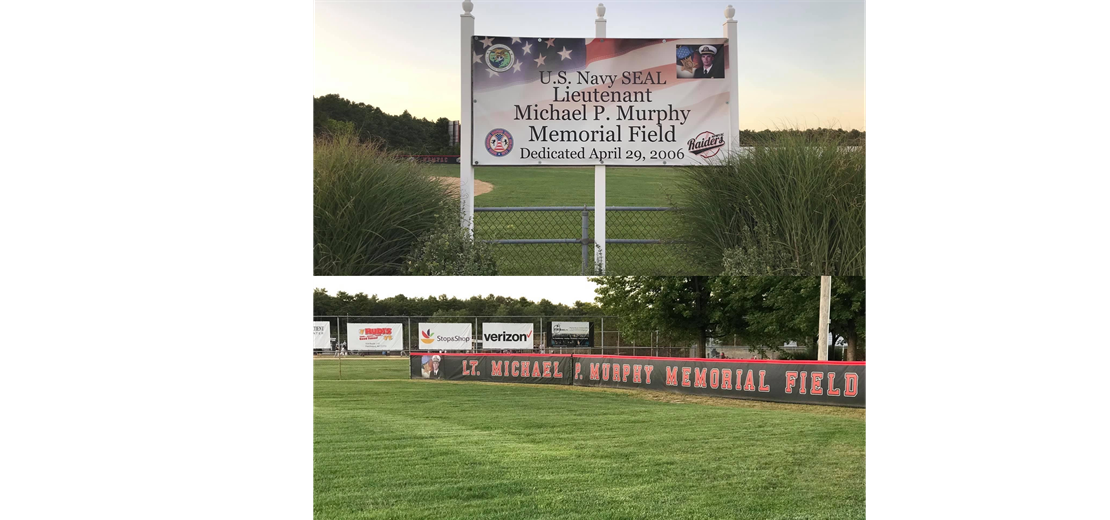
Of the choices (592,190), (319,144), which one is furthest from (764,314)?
(319,144)

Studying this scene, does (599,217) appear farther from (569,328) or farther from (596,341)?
(569,328)

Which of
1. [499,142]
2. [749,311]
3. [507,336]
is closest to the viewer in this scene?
[499,142]

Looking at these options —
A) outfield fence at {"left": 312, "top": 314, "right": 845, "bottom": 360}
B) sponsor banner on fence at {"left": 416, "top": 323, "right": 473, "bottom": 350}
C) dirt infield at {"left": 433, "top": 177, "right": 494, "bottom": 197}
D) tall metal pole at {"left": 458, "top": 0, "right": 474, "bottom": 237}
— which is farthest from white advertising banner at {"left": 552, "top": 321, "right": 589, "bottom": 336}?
tall metal pole at {"left": 458, "top": 0, "right": 474, "bottom": 237}

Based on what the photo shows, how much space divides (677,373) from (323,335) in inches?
470

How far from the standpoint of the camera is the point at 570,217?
20.1ft

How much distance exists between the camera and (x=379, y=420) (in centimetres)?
2189

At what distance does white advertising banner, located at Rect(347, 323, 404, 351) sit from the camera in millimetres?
25406

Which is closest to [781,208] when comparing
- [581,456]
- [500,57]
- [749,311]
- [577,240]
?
[577,240]

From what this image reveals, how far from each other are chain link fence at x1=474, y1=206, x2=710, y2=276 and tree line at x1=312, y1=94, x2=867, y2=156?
0.58 meters

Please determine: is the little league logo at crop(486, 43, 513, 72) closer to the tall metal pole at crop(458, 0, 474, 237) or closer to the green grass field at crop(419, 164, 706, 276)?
the tall metal pole at crop(458, 0, 474, 237)

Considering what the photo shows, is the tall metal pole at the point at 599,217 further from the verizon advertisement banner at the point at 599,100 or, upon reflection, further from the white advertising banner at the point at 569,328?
the white advertising banner at the point at 569,328

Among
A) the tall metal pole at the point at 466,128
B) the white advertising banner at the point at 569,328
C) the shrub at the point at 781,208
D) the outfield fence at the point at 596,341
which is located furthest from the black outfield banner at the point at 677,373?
the tall metal pole at the point at 466,128
